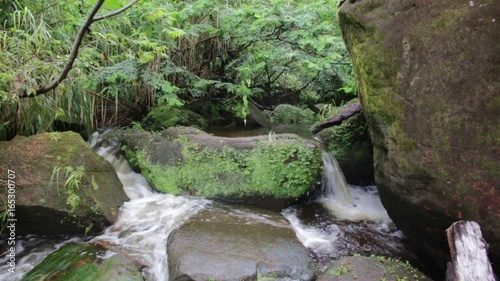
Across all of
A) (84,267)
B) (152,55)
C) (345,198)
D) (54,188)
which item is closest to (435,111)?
(345,198)

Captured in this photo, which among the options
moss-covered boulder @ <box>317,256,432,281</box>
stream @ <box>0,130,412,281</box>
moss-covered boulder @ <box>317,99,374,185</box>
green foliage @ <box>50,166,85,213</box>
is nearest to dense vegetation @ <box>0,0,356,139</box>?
green foliage @ <box>50,166,85,213</box>

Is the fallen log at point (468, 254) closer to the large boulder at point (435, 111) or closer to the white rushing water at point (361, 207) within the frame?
the large boulder at point (435, 111)

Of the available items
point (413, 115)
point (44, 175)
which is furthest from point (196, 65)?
point (413, 115)

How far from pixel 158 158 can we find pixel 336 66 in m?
4.43

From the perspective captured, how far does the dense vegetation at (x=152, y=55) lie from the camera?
3906mm

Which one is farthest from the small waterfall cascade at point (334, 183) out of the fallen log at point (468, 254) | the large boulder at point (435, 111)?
the fallen log at point (468, 254)

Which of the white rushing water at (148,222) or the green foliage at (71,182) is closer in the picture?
the white rushing water at (148,222)

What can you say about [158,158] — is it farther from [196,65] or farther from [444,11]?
[444,11]

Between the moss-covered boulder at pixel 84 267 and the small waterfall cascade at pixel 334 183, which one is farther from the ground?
the small waterfall cascade at pixel 334 183

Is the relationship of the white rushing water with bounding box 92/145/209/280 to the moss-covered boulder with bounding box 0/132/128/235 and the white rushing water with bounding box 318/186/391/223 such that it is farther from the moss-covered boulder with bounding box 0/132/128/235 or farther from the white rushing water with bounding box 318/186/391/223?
the white rushing water with bounding box 318/186/391/223

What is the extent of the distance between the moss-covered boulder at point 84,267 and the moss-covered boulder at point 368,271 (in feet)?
5.87

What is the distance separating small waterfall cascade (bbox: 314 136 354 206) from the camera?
4930 mm

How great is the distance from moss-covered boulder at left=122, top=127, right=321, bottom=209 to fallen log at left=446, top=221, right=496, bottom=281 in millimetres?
2248

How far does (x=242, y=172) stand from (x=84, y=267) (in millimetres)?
2298
